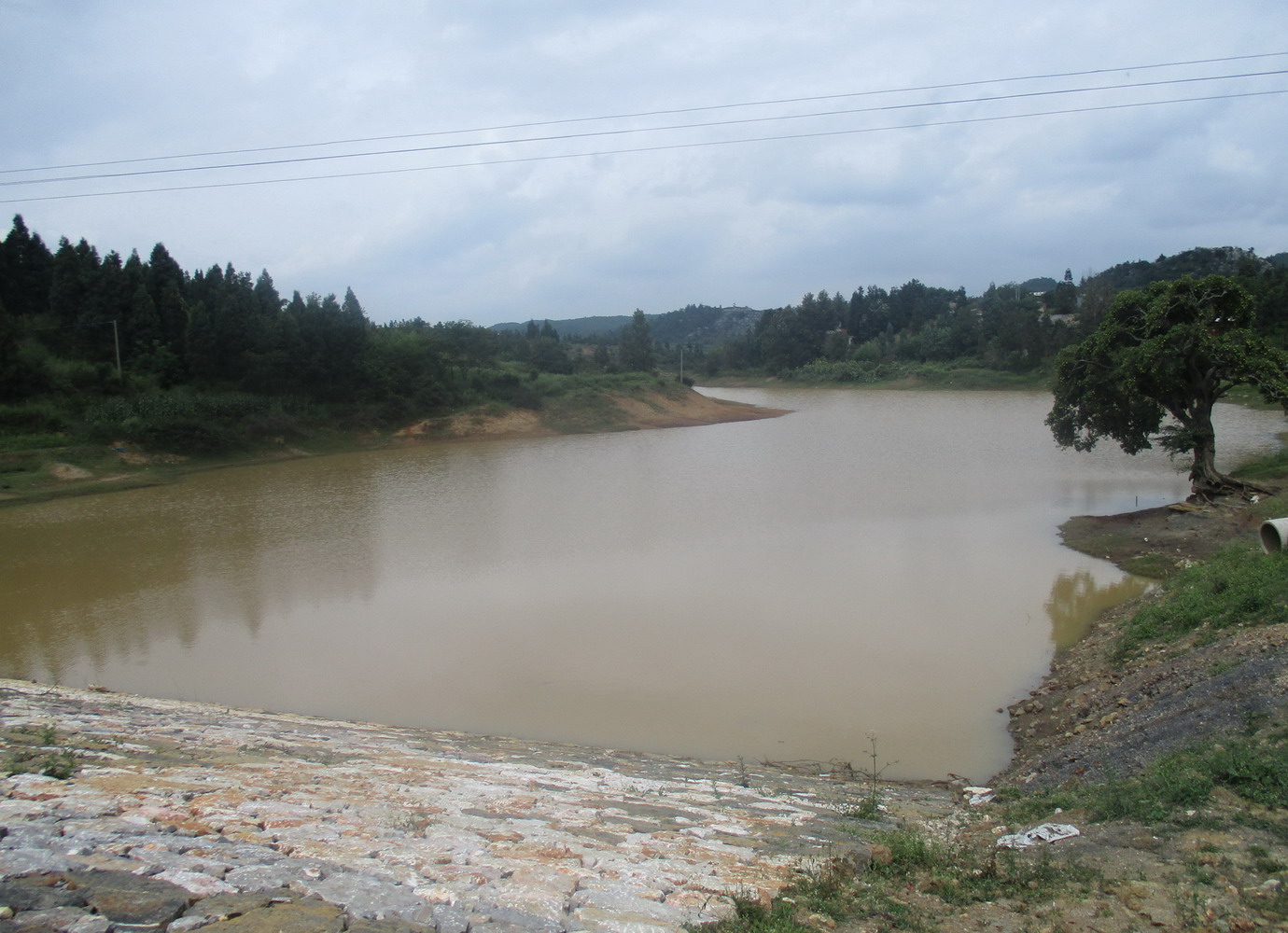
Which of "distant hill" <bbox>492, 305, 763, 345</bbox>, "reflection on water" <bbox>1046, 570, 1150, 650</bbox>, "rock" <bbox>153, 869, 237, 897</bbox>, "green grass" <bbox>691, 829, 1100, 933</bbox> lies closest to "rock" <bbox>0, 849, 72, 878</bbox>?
"rock" <bbox>153, 869, 237, 897</bbox>

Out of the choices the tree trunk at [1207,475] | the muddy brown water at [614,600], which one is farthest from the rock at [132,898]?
the tree trunk at [1207,475]

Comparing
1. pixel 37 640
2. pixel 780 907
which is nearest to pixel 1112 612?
pixel 780 907

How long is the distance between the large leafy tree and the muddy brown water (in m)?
1.75

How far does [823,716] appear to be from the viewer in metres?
7.42

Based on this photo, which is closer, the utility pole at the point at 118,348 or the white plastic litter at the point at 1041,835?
the white plastic litter at the point at 1041,835

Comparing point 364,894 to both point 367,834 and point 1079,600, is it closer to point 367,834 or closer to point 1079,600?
point 367,834

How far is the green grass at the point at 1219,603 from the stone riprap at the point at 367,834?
12.8 ft

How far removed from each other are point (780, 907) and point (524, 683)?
5.66 metres

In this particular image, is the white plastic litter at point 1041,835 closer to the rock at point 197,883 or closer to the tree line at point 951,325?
the rock at point 197,883

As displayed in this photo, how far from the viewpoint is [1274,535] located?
28.1ft

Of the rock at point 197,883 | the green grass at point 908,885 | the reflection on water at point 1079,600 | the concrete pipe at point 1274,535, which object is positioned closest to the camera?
the rock at point 197,883

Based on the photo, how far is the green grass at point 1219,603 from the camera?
22.3ft

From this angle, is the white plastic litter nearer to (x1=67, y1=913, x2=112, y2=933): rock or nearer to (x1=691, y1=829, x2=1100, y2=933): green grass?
(x1=691, y1=829, x2=1100, y2=933): green grass

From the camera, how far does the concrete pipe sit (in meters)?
8.04
